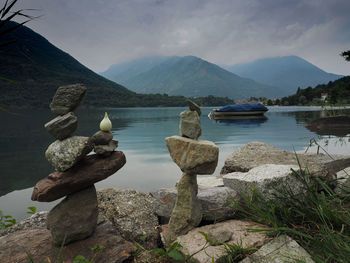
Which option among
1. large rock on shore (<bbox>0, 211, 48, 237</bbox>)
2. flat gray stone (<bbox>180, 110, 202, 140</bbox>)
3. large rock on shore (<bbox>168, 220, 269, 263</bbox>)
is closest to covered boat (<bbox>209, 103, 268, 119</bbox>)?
flat gray stone (<bbox>180, 110, 202, 140</bbox>)

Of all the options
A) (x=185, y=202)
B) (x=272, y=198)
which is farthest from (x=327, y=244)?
(x=185, y=202)

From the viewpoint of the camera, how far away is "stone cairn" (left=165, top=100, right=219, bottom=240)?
10.4 feet

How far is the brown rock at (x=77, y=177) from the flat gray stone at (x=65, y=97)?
2.46 feet

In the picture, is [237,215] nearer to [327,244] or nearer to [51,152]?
[327,244]

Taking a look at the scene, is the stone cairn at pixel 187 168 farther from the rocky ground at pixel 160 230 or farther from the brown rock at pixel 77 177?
the brown rock at pixel 77 177

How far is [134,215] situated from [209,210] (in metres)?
1.41

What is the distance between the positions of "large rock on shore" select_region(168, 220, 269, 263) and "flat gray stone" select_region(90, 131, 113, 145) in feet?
5.37

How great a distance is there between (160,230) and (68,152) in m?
2.00

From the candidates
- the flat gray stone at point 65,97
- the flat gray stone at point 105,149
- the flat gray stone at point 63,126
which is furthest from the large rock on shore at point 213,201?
the flat gray stone at point 65,97

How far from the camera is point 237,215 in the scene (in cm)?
347

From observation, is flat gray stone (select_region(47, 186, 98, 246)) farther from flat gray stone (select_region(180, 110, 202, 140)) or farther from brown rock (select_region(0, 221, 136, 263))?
flat gray stone (select_region(180, 110, 202, 140))

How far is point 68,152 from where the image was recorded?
9.76 feet

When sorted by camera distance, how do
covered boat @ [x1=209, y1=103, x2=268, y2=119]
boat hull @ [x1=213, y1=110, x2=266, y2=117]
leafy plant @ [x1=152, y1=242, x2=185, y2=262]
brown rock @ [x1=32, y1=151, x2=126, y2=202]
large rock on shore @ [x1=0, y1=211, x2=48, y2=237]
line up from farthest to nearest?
1. boat hull @ [x1=213, y1=110, x2=266, y2=117]
2. covered boat @ [x1=209, y1=103, x2=268, y2=119]
3. large rock on shore @ [x1=0, y1=211, x2=48, y2=237]
4. brown rock @ [x1=32, y1=151, x2=126, y2=202]
5. leafy plant @ [x1=152, y1=242, x2=185, y2=262]

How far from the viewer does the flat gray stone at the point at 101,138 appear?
313 centimetres
